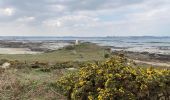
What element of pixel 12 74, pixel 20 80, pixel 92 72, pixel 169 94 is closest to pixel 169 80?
pixel 169 94

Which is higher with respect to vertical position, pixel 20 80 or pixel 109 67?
pixel 109 67

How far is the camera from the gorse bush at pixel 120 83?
8773 millimetres

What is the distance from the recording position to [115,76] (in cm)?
907

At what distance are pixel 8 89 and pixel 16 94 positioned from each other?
1.72 feet

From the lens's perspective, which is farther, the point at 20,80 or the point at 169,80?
the point at 20,80

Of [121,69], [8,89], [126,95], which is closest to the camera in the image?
[126,95]

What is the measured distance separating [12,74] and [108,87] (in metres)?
6.02

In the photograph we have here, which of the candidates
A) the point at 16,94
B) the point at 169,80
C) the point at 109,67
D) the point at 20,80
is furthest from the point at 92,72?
the point at 20,80

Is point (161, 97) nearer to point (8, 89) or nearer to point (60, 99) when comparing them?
point (60, 99)

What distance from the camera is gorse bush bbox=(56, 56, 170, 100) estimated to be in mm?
8773

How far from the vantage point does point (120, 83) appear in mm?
9070

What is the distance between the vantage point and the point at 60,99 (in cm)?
1117

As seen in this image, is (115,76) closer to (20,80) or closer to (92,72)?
(92,72)

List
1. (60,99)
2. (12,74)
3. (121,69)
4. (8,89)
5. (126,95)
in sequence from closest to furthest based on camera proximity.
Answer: (126,95) → (121,69) → (60,99) → (8,89) → (12,74)
